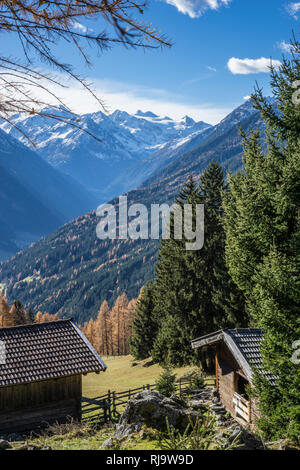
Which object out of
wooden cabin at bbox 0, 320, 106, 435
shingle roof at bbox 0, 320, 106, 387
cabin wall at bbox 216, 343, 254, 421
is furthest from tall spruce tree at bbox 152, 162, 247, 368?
wooden cabin at bbox 0, 320, 106, 435

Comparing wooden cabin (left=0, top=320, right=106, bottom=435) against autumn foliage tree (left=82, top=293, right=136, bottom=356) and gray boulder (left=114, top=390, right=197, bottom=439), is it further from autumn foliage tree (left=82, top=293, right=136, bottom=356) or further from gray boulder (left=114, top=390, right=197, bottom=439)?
autumn foliage tree (left=82, top=293, right=136, bottom=356)

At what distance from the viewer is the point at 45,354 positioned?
19062 mm

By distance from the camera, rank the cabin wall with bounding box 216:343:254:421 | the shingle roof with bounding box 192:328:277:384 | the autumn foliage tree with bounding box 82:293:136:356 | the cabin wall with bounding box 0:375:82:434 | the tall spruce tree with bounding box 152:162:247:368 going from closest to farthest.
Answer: the shingle roof with bounding box 192:328:277:384, the cabin wall with bounding box 0:375:82:434, the cabin wall with bounding box 216:343:254:421, the tall spruce tree with bounding box 152:162:247:368, the autumn foliage tree with bounding box 82:293:136:356

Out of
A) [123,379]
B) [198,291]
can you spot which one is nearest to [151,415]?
[198,291]

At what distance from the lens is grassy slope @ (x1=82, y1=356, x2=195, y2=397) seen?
107ft

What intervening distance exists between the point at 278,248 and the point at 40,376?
13.9 m

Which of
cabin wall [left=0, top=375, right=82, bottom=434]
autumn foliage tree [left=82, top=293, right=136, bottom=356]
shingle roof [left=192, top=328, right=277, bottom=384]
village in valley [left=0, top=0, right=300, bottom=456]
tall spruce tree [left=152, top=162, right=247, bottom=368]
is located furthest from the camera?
autumn foliage tree [left=82, top=293, right=136, bottom=356]

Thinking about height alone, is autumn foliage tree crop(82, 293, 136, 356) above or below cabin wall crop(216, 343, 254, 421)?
below

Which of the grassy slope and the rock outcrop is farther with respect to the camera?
the grassy slope

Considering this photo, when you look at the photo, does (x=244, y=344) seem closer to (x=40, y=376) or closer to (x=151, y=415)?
(x=151, y=415)

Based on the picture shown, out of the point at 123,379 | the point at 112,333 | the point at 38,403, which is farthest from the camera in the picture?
the point at 112,333

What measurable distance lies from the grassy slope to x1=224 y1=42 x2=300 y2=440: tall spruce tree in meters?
22.8
